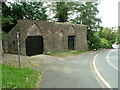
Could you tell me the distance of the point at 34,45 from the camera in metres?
18.3

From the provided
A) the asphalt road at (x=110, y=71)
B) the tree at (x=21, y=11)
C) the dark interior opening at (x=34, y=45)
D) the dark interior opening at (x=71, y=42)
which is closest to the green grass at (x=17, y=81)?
the asphalt road at (x=110, y=71)

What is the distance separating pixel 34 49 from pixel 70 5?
47.3 ft

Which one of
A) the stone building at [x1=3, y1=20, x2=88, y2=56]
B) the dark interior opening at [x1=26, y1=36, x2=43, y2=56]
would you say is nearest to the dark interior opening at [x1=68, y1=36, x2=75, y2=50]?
the stone building at [x1=3, y1=20, x2=88, y2=56]

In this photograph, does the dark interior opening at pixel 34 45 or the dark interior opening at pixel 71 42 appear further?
the dark interior opening at pixel 71 42

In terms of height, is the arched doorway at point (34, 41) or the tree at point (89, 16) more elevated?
the tree at point (89, 16)

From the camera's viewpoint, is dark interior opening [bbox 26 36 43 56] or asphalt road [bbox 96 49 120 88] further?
dark interior opening [bbox 26 36 43 56]

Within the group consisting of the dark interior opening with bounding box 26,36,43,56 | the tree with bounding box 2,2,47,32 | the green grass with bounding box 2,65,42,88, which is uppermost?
the tree with bounding box 2,2,47,32

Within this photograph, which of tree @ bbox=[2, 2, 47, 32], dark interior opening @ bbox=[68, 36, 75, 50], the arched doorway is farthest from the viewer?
dark interior opening @ bbox=[68, 36, 75, 50]

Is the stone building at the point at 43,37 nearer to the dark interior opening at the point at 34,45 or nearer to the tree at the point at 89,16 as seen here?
the dark interior opening at the point at 34,45

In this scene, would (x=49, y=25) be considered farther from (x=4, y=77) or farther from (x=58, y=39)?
(x=4, y=77)

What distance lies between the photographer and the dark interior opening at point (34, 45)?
1742 cm

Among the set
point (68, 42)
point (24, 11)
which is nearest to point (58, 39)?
point (68, 42)

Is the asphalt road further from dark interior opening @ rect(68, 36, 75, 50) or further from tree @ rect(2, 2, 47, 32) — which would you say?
tree @ rect(2, 2, 47, 32)

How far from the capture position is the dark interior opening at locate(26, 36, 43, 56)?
1742 centimetres
